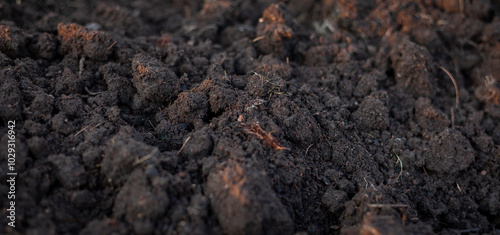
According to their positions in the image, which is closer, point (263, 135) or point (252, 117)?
point (263, 135)

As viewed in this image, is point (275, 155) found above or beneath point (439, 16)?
beneath

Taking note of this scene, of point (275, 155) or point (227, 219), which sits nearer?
point (227, 219)

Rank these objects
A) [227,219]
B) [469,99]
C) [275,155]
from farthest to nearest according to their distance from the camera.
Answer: [469,99] → [275,155] → [227,219]

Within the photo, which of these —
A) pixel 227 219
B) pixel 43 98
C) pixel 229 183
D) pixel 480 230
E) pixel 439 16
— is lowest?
pixel 480 230

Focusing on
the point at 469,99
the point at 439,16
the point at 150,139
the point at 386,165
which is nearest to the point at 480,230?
the point at 386,165

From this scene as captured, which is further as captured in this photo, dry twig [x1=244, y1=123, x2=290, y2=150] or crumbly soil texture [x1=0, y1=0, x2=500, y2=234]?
dry twig [x1=244, y1=123, x2=290, y2=150]

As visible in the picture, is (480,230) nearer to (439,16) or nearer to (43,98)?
(439,16)

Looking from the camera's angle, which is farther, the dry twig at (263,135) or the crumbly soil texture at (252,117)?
the dry twig at (263,135)

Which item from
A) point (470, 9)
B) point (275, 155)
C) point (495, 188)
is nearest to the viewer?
point (275, 155)
